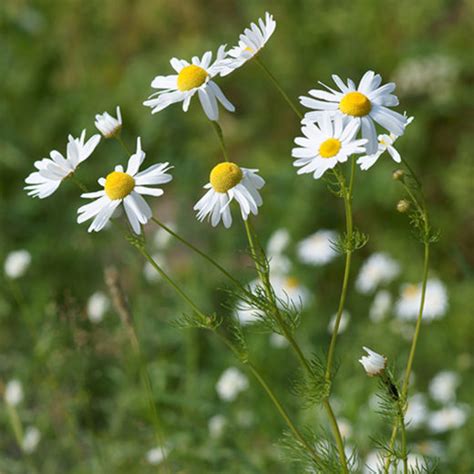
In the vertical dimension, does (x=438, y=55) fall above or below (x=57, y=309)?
below

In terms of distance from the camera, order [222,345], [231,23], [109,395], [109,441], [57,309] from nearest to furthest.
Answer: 1. [57,309]
2. [109,441]
3. [222,345]
4. [109,395]
5. [231,23]

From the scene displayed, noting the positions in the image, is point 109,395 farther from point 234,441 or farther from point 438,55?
point 438,55

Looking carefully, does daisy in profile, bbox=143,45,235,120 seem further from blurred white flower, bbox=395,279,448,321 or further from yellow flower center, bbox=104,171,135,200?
blurred white flower, bbox=395,279,448,321

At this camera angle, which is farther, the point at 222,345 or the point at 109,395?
the point at 109,395

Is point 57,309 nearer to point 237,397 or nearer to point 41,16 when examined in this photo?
point 237,397

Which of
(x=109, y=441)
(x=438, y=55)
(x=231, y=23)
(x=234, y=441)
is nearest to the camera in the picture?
(x=234, y=441)

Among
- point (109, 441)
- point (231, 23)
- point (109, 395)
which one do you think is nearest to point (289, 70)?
point (231, 23)

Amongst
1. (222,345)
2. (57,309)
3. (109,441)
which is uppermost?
(57,309)

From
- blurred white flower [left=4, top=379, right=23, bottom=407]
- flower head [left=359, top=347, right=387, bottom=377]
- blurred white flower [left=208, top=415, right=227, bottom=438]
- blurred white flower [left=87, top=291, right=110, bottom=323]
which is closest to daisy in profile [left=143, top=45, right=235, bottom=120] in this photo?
flower head [left=359, top=347, right=387, bottom=377]
